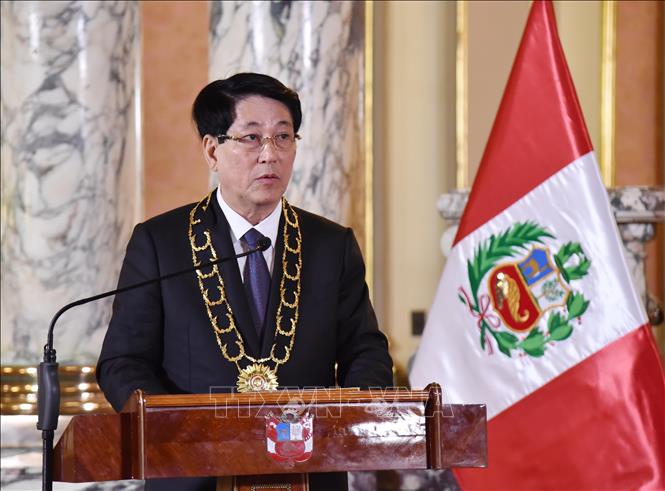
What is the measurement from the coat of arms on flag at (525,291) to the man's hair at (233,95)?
1.58 meters

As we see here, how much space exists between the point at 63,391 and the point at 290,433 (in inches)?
101

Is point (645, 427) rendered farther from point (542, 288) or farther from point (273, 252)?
point (273, 252)

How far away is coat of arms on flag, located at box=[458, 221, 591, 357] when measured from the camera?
377 centimetres

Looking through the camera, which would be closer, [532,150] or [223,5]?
[532,150]

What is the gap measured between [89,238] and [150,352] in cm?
213

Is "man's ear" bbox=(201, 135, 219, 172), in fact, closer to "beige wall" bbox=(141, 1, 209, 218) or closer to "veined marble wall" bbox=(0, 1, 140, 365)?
"veined marble wall" bbox=(0, 1, 140, 365)

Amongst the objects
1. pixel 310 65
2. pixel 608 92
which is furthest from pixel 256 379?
pixel 608 92

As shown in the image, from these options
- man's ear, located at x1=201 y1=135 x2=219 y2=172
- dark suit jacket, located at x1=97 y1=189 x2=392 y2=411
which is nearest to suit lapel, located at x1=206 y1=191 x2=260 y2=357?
dark suit jacket, located at x1=97 y1=189 x2=392 y2=411

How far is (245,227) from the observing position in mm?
2475

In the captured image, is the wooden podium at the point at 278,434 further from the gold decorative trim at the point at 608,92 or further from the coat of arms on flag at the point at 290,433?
the gold decorative trim at the point at 608,92

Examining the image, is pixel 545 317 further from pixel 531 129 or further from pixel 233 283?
pixel 233 283

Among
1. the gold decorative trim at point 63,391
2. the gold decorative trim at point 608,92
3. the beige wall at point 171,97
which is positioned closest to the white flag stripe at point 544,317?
the gold decorative trim at point 63,391

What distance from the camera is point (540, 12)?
3.94m

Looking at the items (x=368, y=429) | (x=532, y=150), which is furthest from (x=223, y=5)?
(x=368, y=429)
